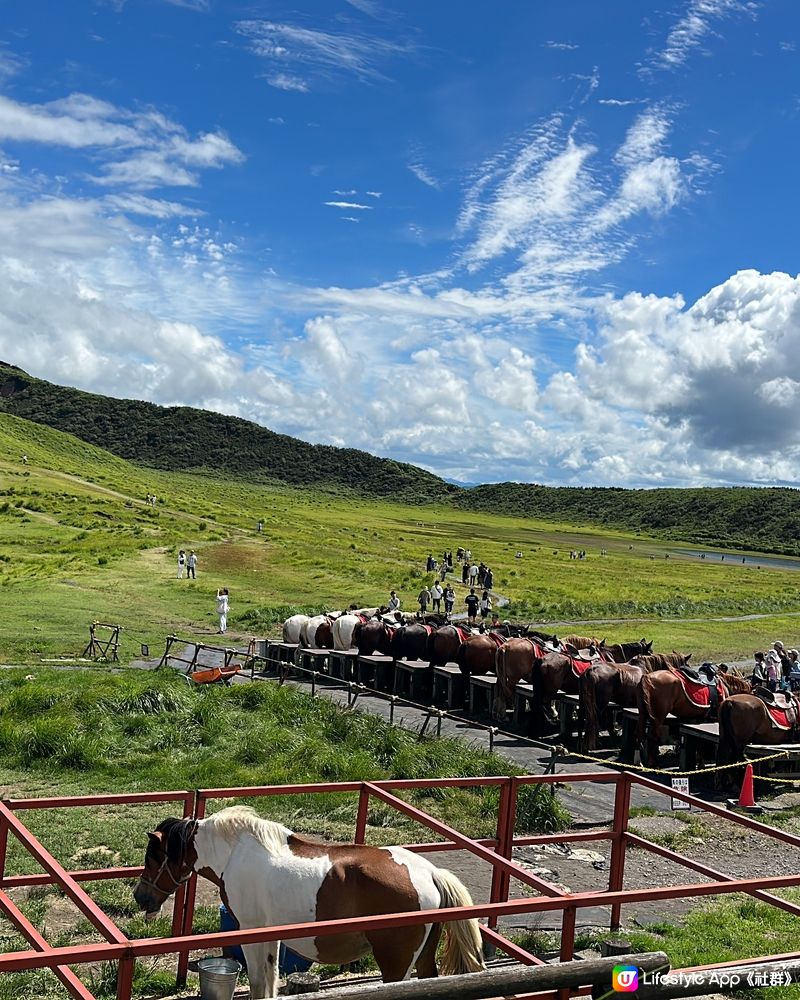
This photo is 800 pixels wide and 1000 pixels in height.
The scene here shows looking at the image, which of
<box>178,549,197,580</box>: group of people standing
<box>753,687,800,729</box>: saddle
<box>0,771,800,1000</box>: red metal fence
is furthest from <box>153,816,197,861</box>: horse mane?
<box>178,549,197,580</box>: group of people standing

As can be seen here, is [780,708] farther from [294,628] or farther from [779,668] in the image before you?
[294,628]

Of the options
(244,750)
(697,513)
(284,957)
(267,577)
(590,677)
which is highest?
(697,513)

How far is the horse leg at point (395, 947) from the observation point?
18.5ft

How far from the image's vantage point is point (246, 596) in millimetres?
39062

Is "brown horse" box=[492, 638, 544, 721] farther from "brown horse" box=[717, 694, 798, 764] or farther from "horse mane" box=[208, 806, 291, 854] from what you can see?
"horse mane" box=[208, 806, 291, 854]

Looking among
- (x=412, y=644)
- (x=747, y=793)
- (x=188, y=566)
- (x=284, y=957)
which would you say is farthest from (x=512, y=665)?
(x=188, y=566)

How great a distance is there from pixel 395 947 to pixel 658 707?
1189 centimetres

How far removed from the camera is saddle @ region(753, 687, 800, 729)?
1592 cm

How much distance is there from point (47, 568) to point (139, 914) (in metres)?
37.8

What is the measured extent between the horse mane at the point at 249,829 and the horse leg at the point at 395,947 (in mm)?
921

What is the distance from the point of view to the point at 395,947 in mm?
5652

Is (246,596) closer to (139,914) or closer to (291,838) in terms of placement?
(139,914)

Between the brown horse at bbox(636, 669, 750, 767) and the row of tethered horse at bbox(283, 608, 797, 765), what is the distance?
0.02m

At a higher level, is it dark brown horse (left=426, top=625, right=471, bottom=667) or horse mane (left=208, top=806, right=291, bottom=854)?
horse mane (left=208, top=806, right=291, bottom=854)
